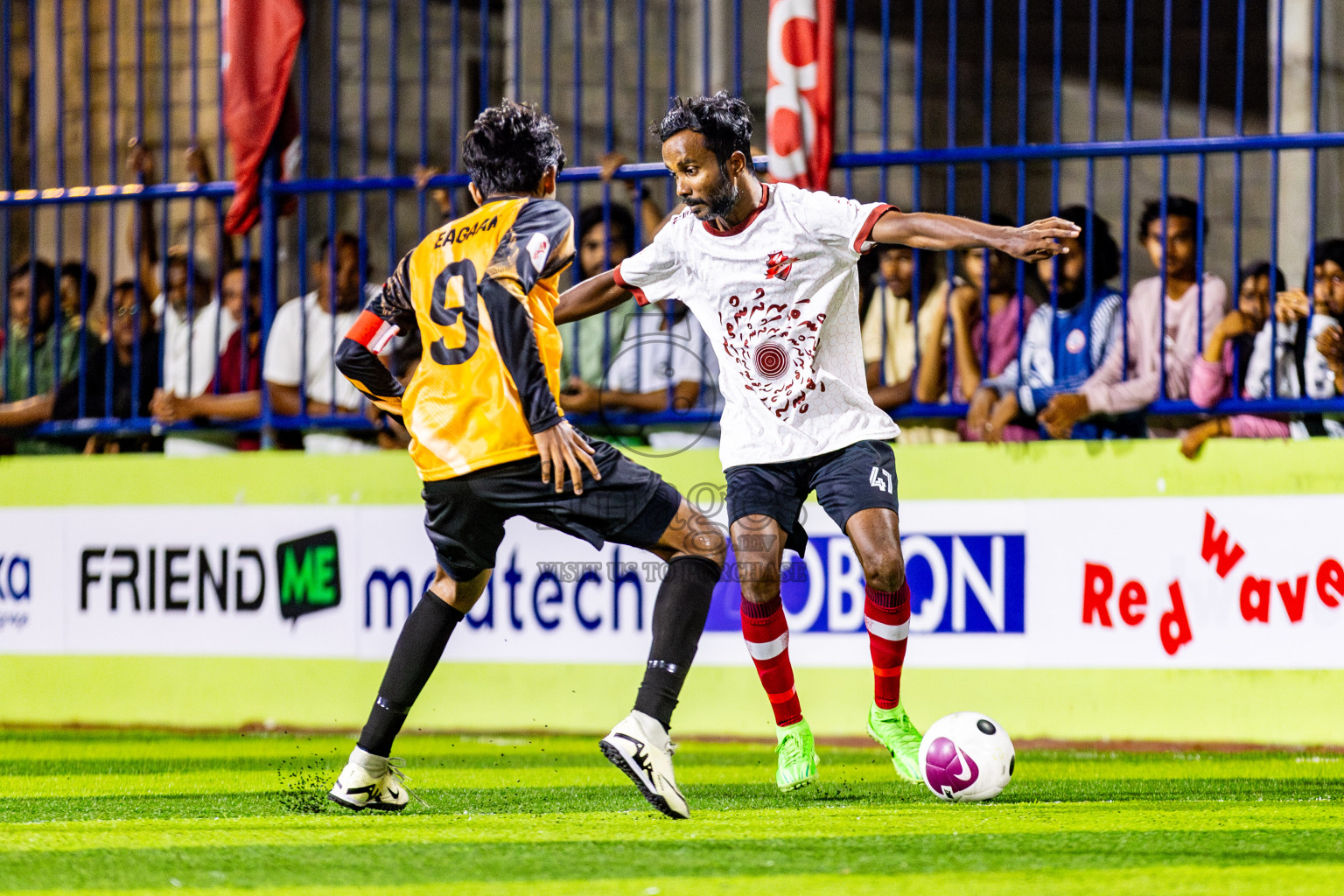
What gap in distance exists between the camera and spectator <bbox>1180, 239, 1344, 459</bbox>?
252 inches

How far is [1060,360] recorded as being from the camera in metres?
6.68

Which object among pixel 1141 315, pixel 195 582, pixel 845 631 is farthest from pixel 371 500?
pixel 1141 315

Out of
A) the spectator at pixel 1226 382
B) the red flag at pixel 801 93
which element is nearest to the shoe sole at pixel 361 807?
the red flag at pixel 801 93

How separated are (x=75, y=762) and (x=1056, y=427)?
4062 mm

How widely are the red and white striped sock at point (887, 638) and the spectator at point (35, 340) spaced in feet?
14.8

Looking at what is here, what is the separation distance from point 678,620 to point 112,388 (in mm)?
4423

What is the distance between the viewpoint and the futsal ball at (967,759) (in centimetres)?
467

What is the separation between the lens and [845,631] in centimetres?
675

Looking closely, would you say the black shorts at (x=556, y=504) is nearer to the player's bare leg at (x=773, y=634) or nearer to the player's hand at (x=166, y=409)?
the player's bare leg at (x=773, y=634)

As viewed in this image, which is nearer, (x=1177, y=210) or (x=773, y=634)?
(x=773, y=634)

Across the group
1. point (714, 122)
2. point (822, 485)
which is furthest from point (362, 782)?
point (714, 122)

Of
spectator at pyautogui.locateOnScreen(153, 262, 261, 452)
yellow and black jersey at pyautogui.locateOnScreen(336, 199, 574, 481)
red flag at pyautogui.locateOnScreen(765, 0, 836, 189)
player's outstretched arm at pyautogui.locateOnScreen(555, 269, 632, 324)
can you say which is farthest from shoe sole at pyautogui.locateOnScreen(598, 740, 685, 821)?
spectator at pyautogui.locateOnScreen(153, 262, 261, 452)

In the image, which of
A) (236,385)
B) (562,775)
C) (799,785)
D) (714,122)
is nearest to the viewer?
(714,122)

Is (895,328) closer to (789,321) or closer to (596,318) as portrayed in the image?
(596,318)
